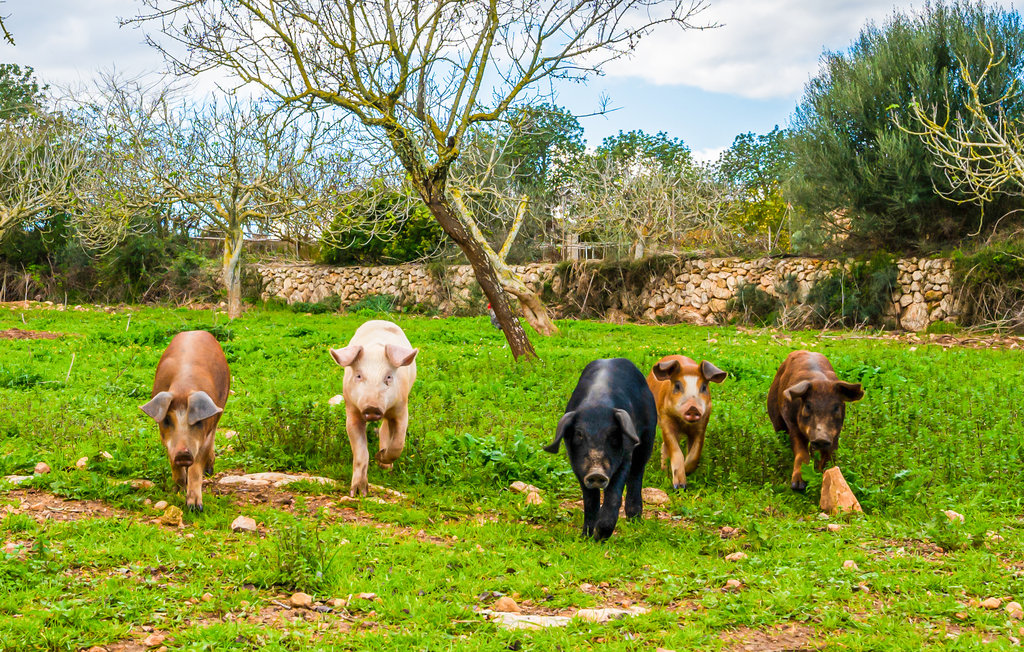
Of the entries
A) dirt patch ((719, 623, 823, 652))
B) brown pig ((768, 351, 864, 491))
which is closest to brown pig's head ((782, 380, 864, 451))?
brown pig ((768, 351, 864, 491))

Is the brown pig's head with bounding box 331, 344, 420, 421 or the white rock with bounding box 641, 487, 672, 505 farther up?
the brown pig's head with bounding box 331, 344, 420, 421

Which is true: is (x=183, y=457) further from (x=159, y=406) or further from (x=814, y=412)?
(x=814, y=412)

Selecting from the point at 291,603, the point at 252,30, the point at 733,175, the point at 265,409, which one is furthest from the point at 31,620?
the point at 733,175

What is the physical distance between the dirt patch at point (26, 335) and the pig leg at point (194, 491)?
11160mm

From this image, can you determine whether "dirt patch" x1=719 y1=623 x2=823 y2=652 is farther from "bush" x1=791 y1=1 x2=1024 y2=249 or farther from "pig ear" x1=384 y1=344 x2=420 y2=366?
"bush" x1=791 y1=1 x2=1024 y2=249

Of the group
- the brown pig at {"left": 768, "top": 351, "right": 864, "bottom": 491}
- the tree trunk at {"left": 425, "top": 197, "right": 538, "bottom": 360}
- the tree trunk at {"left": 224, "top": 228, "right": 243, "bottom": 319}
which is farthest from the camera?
the tree trunk at {"left": 224, "top": 228, "right": 243, "bottom": 319}

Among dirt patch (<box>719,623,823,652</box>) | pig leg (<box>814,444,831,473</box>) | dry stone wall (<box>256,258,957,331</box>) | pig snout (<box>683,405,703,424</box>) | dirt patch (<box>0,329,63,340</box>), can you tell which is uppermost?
dry stone wall (<box>256,258,957,331</box>)

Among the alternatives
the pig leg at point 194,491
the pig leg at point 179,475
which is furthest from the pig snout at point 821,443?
the pig leg at point 179,475

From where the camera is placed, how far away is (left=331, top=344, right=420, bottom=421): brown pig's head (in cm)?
641

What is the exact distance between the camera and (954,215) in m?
20.0

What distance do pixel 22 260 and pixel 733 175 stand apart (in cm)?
2900

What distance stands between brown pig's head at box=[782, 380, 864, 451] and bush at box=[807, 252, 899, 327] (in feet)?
45.3

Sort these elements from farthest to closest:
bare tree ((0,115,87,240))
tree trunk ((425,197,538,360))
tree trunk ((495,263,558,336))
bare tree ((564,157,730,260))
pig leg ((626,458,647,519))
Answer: bare tree ((564,157,730,260)) < bare tree ((0,115,87,240)) < tree trunk ((495,263,558,336)) < tree trunk ((425,197,538,360)) < pig leg ((626,458,647,519))

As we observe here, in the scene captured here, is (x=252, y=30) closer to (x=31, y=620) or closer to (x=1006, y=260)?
(x=31, y=620)
